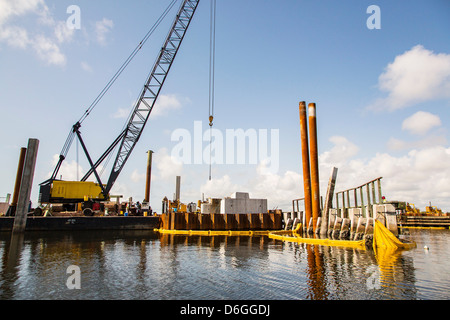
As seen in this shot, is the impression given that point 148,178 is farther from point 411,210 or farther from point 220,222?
point 411,210

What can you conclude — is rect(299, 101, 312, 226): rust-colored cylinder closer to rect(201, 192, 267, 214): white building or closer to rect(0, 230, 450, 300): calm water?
rect(201, 192, 267, 214): white building

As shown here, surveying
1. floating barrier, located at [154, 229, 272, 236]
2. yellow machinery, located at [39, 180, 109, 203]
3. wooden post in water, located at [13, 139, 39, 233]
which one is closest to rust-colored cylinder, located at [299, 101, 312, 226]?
floating barrier, located at [154, 229, 272, 236]

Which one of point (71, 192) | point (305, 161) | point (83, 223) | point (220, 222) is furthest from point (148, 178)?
point (305, 161)

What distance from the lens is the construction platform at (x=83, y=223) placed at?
32.7m

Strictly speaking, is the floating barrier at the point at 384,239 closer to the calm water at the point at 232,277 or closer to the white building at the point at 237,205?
the calm water at the point at 232,277

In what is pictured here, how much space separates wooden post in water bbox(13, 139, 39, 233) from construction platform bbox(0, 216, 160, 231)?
5.12 meters

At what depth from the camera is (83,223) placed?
34438 millimetres

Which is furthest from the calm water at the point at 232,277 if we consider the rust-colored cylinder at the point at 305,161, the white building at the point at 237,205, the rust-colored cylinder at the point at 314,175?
the white building at the point at 237,205

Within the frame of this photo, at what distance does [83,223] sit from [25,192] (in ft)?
27.4

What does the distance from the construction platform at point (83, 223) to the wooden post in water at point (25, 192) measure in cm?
512

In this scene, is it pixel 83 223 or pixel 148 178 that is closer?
pixel 83 223

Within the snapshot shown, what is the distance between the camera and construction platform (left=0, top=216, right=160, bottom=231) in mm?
32719
